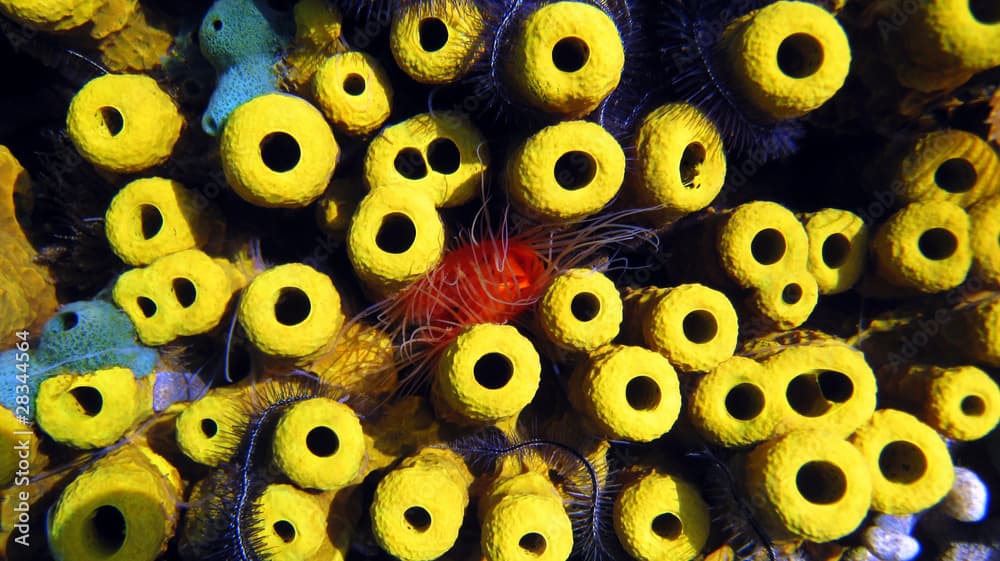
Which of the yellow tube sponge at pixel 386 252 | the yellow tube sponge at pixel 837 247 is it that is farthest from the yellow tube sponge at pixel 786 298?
the yellow tube sponge at pixel 386 252

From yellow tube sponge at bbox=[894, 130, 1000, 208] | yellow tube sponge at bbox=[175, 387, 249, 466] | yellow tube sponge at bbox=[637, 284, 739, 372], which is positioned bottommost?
yellow tube sponge at bbox=[175, 387, 249, 466]

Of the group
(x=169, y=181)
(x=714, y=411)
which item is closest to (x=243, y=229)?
(x=169, y=181)

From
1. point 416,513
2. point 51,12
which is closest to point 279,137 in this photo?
point 51,12

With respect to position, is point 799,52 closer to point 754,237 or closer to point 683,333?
point 754,237

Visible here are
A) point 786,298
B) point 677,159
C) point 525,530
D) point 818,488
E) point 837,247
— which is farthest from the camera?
point 837,247

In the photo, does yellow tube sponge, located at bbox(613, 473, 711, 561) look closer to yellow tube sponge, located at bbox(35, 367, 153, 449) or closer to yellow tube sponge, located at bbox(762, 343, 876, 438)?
yellow tube sponge, located at bbox(762, 343, 876, 438)

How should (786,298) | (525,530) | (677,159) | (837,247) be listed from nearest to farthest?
(525,530), (677,159), (786,298), (837,247)

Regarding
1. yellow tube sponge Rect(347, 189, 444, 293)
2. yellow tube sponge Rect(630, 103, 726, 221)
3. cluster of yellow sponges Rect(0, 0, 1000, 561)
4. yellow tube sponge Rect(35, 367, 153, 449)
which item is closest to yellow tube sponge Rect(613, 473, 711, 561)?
cluster of yellow sponges Rect(0, 0, 1000, 561)
